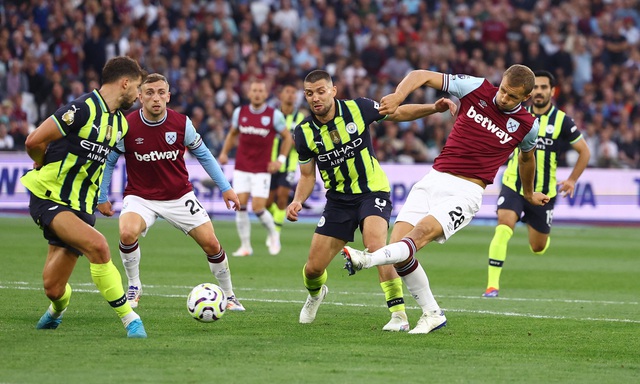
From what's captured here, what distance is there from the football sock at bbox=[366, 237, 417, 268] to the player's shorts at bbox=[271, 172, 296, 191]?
10396 millimetres

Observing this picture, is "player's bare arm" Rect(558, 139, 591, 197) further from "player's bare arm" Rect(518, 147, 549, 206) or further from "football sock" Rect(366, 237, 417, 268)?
"football sock" Rect(366, 237, 417, 268)

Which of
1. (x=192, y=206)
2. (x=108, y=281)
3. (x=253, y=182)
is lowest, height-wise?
(x=253, y=182)

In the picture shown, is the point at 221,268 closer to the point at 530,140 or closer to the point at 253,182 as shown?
the point at 530,140

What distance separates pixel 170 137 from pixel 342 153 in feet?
5.43

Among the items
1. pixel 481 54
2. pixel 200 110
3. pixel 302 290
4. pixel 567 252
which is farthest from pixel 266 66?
pixel 302 290

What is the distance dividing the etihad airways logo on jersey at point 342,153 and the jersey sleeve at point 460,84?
0.88 meters

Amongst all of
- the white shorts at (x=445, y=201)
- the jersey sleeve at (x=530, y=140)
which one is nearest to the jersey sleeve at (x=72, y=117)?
the white shorts at (x=445, y=201)

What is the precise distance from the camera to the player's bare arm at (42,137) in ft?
25.8

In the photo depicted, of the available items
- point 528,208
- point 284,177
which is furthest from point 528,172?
point 284,177

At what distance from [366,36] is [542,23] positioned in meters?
5.23

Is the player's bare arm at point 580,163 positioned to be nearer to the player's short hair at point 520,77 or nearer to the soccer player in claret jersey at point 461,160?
the soccer player in claret jersey at point 461,160

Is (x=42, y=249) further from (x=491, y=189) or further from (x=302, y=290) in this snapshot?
(x=491, y=189)

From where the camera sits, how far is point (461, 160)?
9.20 meters

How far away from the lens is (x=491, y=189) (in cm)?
2300
